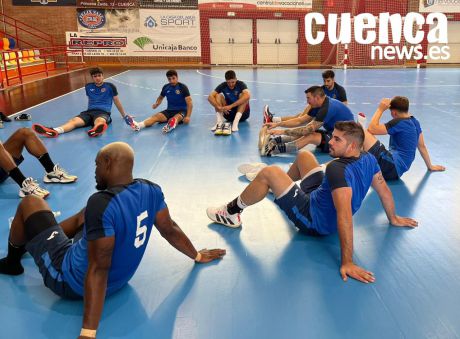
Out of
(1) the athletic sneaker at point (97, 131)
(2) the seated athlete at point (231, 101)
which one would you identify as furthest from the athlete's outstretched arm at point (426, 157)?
(1) the athletic sneaker at point (97, 131)

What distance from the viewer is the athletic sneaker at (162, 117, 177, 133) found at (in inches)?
307

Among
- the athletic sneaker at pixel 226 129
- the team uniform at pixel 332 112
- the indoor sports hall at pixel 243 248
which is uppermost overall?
the team uniform at pixel 332 112

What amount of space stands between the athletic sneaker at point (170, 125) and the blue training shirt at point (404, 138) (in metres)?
4.16

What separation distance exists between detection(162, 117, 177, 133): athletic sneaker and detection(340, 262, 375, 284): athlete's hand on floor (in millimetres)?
5380

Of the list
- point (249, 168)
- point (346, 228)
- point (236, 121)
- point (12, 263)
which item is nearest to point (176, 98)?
point (236, 121)

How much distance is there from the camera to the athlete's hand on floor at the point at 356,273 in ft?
9.77

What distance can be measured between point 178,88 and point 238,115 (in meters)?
1.48

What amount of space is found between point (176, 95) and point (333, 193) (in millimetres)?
6309

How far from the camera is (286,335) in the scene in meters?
2.47

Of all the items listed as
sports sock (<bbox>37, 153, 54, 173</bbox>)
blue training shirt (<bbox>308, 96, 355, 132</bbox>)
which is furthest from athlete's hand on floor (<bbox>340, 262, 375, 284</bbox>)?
sports sock (<bbox>37, 153, 54, 173</bbox>)

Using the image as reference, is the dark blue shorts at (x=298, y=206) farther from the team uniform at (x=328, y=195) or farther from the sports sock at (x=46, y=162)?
the sports sock at (x=46, y=162)

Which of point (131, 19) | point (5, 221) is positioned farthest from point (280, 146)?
point (131, 19)

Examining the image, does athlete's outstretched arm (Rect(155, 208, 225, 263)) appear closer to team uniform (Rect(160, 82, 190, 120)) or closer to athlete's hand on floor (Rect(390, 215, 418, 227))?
athlete's hand on floor (Rect(390, 215, 418, 227))

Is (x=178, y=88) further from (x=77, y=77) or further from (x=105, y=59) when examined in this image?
(x=105, y=59)
